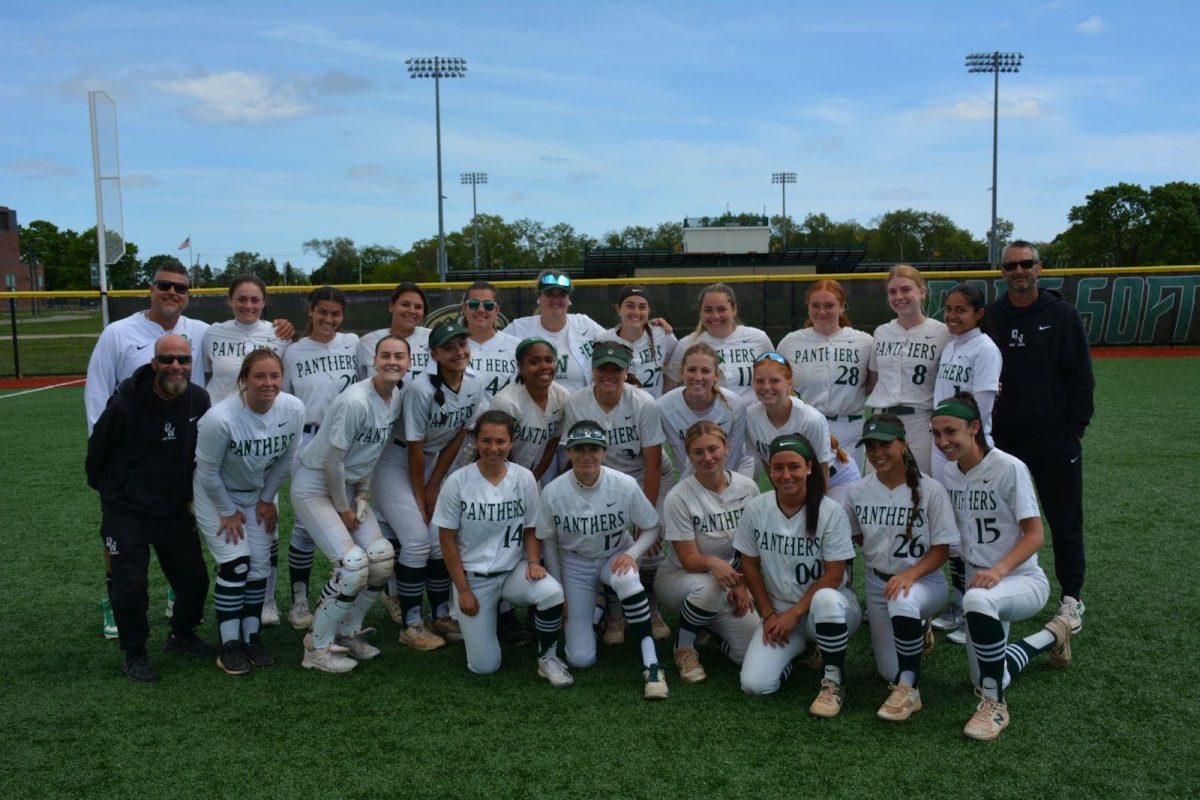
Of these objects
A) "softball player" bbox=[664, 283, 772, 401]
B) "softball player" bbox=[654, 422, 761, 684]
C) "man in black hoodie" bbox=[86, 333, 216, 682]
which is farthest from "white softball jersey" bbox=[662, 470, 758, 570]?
"man in black hoodie" bbox=[86, 333, 216, 682]

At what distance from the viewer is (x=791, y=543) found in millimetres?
4121

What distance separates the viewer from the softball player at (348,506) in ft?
14.4

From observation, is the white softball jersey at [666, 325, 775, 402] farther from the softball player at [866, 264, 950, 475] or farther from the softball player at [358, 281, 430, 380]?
the softball player at [358, 281, 430, 380]

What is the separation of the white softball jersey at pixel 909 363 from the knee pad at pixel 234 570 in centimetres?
329

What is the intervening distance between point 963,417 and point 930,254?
236 ft

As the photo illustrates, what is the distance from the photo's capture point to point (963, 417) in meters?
3.99

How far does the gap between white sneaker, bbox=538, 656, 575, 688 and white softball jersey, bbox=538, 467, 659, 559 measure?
1.72ft

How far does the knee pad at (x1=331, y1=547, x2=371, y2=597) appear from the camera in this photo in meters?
4.35

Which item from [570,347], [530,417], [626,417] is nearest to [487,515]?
[530,417]

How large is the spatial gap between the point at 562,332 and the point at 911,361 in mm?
1935

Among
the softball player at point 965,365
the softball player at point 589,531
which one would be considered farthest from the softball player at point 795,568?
the softball player at point 965,365

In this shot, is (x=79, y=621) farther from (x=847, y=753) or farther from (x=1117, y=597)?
(x=1117, y=597)

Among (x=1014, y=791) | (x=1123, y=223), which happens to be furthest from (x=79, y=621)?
(x=1123, y=223)

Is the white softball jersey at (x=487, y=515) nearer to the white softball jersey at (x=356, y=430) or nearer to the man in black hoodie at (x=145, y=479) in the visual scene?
the white softball jersey at (x=356, y=430)
